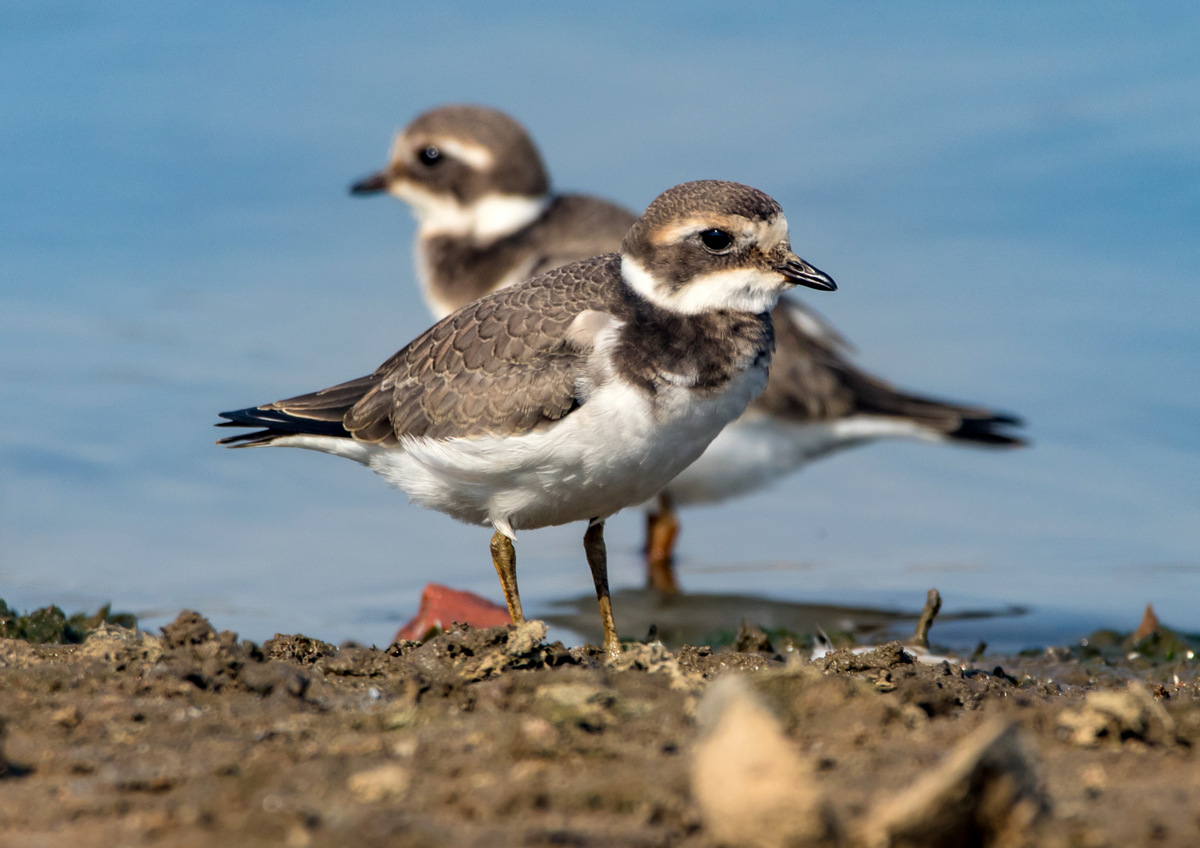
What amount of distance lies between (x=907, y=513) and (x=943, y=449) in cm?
193

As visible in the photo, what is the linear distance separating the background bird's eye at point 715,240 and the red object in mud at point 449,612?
2170mm

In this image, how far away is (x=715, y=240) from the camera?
5.81 metres

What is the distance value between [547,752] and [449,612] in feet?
11.1

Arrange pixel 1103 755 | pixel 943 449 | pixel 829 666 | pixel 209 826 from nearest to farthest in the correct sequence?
pixel 209 826
pixel 1103 755
pixel 829 666
pixel 943 449

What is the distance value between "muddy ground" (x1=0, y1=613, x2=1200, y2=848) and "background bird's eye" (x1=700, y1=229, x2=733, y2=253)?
1.77 metres

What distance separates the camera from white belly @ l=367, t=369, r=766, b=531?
539 centimetres

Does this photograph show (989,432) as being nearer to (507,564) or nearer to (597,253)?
(597,253)

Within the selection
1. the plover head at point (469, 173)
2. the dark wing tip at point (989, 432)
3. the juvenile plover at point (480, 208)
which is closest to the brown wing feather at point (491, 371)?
the juvenile plover at point (480, 208)

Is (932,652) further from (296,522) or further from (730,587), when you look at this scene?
(296,522)

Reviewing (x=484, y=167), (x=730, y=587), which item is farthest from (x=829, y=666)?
(x=484, y=167)

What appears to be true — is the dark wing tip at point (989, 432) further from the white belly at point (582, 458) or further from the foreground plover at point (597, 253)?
the white belly at point (582, 458)

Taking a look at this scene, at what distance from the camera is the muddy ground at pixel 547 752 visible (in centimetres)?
289

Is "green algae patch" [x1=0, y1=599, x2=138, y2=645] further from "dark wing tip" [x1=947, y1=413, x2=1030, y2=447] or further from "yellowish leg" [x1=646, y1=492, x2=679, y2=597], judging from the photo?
"dark wing tip" [x1=947, y1=413, x2=1030, y2=447]

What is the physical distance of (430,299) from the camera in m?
10.6
